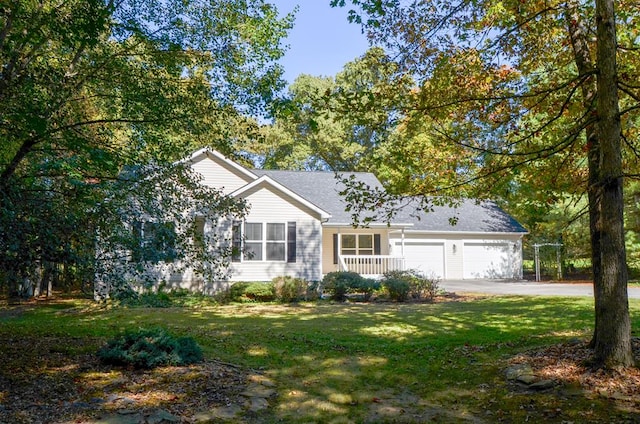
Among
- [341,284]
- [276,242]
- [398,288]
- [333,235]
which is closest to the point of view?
[398,288]

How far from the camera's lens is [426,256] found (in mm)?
26266

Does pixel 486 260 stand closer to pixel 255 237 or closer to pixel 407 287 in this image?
pixel 407 287

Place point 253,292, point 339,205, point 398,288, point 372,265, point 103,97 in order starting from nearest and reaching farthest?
point 103,97 < point 398,288 < point 253,292 < point 372,265 < point 339,205

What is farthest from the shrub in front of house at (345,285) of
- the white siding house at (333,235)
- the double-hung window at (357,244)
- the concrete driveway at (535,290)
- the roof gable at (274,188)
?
the double-hung window at (357,244)

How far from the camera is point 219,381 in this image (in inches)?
235

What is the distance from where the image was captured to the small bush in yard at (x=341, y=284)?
16.9 m

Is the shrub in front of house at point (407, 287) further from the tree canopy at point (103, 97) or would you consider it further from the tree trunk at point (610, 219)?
the tree trunk at point (610, 219)

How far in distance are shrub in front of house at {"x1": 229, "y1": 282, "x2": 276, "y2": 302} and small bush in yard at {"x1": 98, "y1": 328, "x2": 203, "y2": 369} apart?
9.77 metres

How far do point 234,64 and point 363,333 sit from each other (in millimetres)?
5892

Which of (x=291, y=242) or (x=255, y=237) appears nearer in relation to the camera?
(x=255, y=237)

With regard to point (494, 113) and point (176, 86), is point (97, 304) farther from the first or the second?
point (494, 113)

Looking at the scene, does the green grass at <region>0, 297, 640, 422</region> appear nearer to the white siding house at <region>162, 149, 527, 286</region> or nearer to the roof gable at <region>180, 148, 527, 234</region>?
the white siding house at <region>162, 149, 527, 286</region>

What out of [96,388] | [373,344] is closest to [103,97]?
[96,388]

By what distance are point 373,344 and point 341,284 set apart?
27.4 ft
